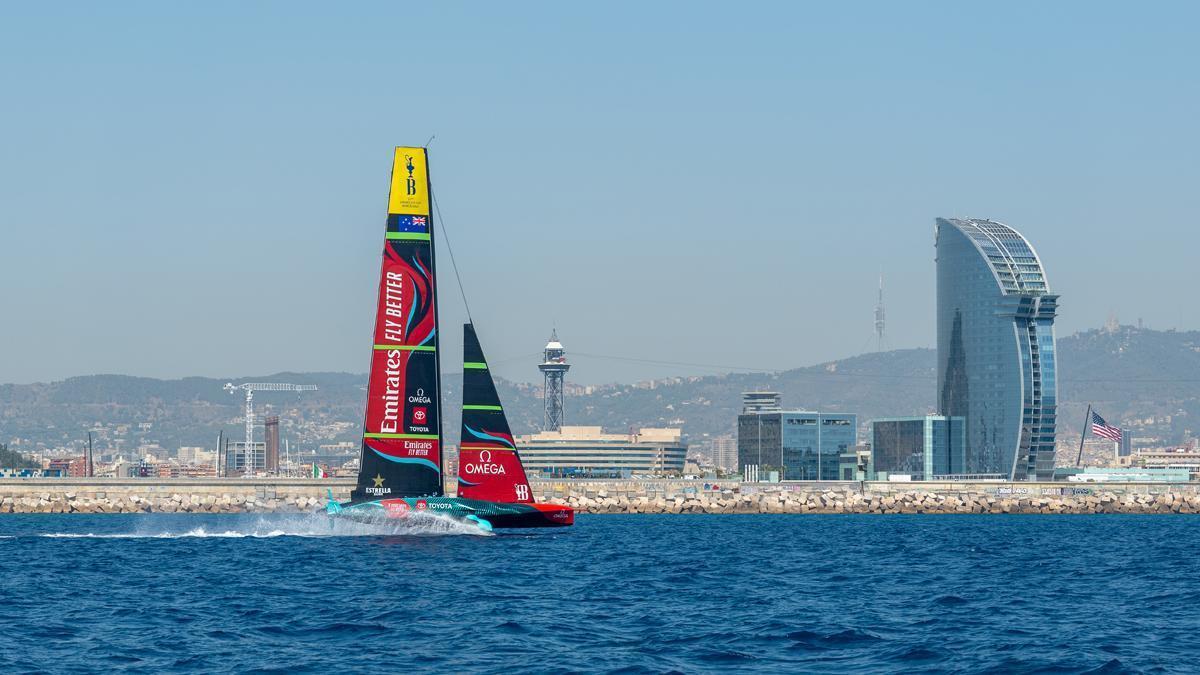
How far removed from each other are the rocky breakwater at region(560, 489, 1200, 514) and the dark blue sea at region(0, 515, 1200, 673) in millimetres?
70226

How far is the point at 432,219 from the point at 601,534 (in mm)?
20525

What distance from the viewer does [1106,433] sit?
145 metres

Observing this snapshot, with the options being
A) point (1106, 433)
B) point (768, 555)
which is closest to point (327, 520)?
point (768, 555)

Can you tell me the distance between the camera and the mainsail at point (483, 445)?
6138 centimetres

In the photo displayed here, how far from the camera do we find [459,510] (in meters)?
59.8

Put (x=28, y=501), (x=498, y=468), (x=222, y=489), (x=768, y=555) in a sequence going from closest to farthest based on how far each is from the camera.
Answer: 1. (x=768, y=555)
2. (x=498, y=468)
3. (x=28, y=501)
4. (x=222, y=489)

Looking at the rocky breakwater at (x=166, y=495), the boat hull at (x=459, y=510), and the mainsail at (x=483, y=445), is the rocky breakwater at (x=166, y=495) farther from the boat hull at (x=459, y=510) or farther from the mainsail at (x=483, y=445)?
the boat hull at (x=459, y=510)

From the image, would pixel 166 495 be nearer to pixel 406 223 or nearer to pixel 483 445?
pixel 483 445

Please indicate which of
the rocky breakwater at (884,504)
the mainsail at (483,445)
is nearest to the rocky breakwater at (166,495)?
the rocky breakwater at (884,504)

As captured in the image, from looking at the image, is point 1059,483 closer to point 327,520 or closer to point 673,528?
point 673,528

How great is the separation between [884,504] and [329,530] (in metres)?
81.4

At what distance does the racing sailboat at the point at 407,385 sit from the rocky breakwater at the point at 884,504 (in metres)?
72.2

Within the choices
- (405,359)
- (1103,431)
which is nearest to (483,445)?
(405,359)

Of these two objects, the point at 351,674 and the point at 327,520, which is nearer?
the point at 351,674
